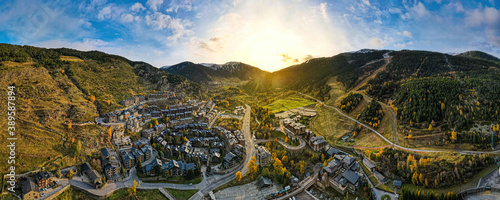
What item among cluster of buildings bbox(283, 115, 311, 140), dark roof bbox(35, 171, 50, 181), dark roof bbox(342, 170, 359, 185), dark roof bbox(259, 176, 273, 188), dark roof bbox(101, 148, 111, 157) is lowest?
dark roof bbox(259, 176, 273, 188)

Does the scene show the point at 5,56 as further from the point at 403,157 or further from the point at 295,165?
the point at 403,157

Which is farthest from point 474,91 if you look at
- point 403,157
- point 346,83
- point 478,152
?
point 346,83

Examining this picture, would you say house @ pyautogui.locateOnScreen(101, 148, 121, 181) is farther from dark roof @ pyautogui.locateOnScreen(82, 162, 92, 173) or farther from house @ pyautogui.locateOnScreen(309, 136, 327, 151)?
house @ pyautogui.locateOnScreen(309, 136, 327, 151)

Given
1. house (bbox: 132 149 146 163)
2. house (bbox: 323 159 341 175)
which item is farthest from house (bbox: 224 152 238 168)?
house (bbox: 323 159 341 175)

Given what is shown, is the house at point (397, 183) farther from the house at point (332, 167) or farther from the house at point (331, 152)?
the house at point (331, 152)

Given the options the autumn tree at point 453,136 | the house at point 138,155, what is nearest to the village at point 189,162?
the house at point 138,155

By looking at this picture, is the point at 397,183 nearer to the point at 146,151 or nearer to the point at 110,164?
the point at 146,151

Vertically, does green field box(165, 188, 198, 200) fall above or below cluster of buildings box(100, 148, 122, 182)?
below
